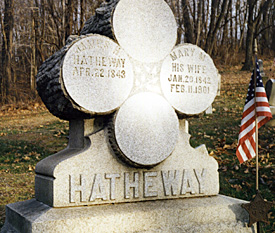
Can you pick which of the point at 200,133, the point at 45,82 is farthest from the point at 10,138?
the point at 45,82

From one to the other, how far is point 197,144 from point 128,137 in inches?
214

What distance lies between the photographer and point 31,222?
3.48 meters

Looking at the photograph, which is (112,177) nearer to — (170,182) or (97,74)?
(170,182)

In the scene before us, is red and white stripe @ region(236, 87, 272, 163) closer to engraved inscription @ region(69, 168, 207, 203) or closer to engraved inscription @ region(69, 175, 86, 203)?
engraved inscription @ region(69, 168, 207, 203)

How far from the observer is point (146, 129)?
13.7 ft

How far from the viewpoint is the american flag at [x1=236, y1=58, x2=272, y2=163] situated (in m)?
4.77

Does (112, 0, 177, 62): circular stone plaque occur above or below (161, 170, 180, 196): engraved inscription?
above

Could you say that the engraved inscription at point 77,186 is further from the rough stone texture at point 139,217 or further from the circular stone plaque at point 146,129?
the circular stone plaque at point 146,129

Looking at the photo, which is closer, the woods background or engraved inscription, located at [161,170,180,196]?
engraved inscription, located at [161,170,180,196]

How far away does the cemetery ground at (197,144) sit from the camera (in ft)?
22.6

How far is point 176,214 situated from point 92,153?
1112mm

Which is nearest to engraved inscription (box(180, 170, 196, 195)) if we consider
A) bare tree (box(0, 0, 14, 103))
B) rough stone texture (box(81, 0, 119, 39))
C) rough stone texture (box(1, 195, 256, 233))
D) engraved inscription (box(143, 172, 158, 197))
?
rough stone texture (box(1, 195, 256, 233))

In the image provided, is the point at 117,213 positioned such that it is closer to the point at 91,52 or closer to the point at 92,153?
the point at 92,153

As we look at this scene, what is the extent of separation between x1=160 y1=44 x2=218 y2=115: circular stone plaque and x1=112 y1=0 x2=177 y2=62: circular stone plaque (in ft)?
0.53
